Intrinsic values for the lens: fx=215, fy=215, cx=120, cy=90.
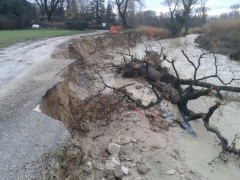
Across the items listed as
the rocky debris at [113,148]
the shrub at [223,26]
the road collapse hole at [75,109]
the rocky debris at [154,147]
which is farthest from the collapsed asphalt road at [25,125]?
the shrub at [223,26]

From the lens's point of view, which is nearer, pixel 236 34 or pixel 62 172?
pixel 62 172

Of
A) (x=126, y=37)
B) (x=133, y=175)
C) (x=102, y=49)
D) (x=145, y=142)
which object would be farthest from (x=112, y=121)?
(x=126, y=37)

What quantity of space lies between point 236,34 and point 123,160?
64.8 feet

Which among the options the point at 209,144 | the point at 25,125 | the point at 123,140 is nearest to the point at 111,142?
the point at 123,140

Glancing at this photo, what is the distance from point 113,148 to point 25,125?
1.77 metres

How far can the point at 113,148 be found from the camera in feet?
13.3

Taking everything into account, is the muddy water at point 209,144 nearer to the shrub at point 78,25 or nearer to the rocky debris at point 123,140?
the rocky debris at point 123,140

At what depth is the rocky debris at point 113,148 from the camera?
3.97 meters

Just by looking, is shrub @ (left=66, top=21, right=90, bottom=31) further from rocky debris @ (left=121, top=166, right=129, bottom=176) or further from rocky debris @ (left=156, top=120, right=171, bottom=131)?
rocky debris @ (left=121, top=166, right=129, bottom=176)

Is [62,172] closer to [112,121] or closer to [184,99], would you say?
[112,121]

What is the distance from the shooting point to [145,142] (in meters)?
4.74

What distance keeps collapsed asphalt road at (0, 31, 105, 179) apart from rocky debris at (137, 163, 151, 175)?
1.59 metres

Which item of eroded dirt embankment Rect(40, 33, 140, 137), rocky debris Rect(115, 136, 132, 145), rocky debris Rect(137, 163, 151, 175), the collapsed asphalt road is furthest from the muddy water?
the collapsed asphalt road

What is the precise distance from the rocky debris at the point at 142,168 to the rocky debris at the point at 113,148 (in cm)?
49
